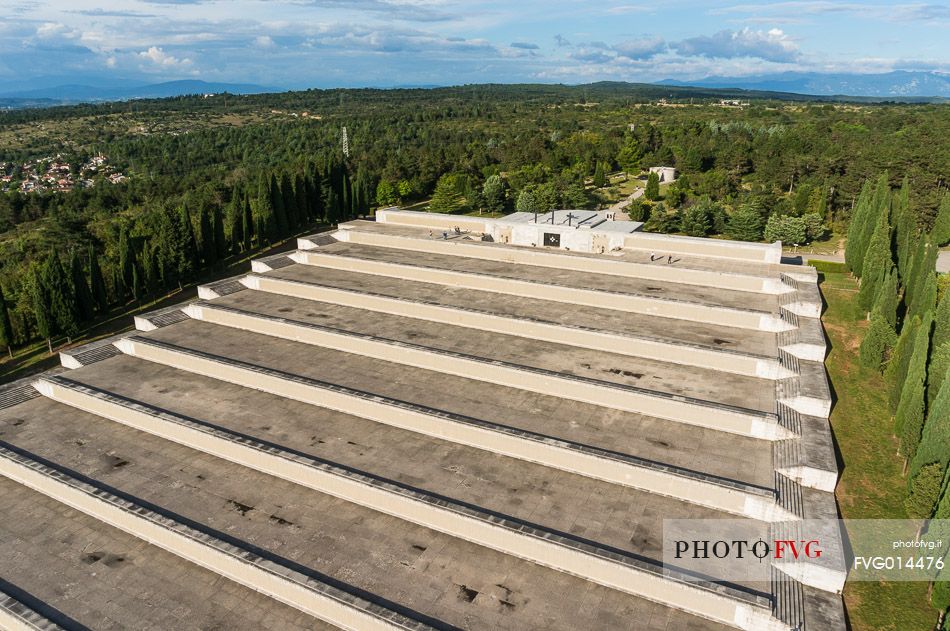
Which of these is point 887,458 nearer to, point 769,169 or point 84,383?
point 84,383

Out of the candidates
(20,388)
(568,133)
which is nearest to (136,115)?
(568,133)

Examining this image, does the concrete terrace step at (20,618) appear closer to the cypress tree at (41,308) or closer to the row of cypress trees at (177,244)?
the cypress tree at (41,308)

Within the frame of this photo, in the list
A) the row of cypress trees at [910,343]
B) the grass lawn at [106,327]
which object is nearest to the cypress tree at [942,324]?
the row of cypress trees at [910,343]

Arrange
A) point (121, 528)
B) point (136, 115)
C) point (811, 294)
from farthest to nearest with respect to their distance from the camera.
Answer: point (136, 115) → point (811, 294) → point (121, 528)

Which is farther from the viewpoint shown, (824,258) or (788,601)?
(824,258)

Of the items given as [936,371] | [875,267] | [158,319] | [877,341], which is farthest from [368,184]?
[936,371]

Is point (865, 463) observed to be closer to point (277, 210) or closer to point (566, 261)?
point (566, 261)
